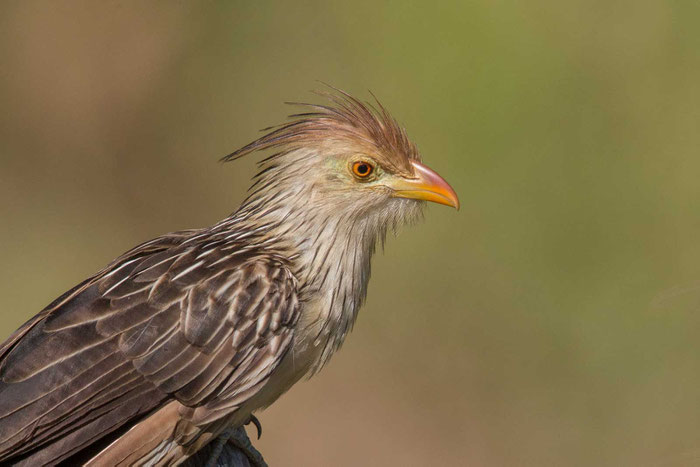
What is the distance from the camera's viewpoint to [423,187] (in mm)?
5859

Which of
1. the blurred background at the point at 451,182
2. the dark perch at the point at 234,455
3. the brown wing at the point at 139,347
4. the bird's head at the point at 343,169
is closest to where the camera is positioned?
the brown wing at the point at 139,347

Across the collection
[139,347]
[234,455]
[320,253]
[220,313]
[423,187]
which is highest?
[423,187]

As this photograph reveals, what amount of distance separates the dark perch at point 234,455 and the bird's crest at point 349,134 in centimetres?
146

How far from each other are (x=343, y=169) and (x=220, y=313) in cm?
105

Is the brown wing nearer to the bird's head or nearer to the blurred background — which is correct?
the bird's head

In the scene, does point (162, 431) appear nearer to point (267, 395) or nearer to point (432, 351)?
point (267, 395)

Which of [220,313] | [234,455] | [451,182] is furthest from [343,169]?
[451,182]

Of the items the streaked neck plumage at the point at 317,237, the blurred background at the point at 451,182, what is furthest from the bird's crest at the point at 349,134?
the blurred background at the point at 451,182

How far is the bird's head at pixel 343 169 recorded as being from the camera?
5816mm

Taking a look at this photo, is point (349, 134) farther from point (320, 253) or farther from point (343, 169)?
point (320, 253)

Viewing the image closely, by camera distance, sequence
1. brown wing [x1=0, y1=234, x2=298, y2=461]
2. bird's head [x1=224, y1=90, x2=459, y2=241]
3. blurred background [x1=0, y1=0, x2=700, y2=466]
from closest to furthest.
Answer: brown wing [x1=0, y1=234, x2=298, y2=461], bird's head [x1=224, y1=90, x2=459, y2=241], blurred background [x1=0, y1=0, x2=700, y2=466]

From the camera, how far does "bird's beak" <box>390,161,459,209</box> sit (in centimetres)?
584

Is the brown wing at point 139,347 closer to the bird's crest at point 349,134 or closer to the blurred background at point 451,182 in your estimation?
the bird's crest at point 349,134

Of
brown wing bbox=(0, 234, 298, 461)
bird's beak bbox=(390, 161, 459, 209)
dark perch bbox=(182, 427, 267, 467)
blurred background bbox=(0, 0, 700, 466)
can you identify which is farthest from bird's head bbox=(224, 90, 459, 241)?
blurred background bbox=(0, 0, 700, 466)
